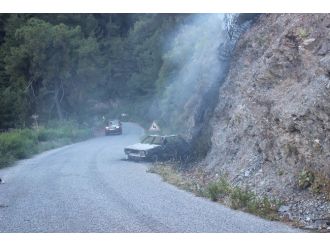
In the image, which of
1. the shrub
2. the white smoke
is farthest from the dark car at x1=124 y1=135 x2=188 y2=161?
the shrub

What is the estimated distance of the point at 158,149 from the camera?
8812mm

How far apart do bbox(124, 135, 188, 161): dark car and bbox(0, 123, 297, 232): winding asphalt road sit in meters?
0.66

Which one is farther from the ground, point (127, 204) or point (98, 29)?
point (98, 29)

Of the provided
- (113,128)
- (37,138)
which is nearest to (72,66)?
(113,128)

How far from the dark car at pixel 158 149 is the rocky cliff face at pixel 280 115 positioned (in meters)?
0.55

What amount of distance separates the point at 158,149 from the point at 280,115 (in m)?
2.27

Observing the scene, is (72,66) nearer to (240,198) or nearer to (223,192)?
(223,192)

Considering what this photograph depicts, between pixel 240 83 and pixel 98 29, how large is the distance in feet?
9.90

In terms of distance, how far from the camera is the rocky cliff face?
686cm

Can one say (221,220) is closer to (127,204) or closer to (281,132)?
(127,204)

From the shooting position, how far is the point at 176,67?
29.5ft

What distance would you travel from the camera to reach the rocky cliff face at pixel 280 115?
6863 millimetres

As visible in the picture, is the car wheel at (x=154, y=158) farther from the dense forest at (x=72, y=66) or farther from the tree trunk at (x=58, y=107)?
the tree trunk at (x=58, y=107)
